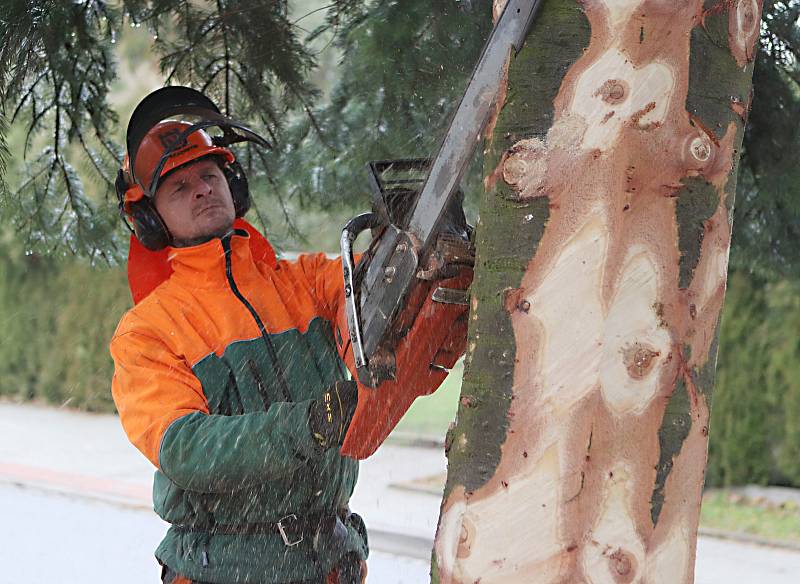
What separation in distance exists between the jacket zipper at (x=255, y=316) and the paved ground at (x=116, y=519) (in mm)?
3415

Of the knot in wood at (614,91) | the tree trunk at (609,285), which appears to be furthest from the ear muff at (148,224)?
the knot in wood at (614,91)

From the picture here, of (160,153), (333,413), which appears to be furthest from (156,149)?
(333,413)

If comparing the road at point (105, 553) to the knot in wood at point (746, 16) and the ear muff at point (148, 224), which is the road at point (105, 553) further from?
the knot in wood at point (746, 16)

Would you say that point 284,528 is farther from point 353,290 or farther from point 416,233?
point 416,233

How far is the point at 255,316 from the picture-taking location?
2.21 meters

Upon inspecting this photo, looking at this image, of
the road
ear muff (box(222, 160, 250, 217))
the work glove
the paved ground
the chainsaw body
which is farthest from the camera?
the paved ground

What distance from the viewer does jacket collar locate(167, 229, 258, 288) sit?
2232mm

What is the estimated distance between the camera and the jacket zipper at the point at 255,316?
219cm

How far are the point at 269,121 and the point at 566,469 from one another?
2.35 metres

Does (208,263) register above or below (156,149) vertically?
below

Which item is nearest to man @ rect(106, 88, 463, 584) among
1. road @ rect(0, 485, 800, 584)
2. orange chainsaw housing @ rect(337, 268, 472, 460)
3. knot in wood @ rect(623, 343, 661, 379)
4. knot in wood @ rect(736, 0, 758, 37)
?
orange chainsaw housing @ rect(337, 268, 472, 460)

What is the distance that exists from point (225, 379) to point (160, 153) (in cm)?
57

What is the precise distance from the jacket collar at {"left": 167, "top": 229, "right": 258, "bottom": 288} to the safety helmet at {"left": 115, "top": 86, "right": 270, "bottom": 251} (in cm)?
9

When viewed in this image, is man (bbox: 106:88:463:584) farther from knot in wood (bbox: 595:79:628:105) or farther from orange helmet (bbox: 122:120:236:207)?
knot in wood (bbox: 595:79:628:105)
